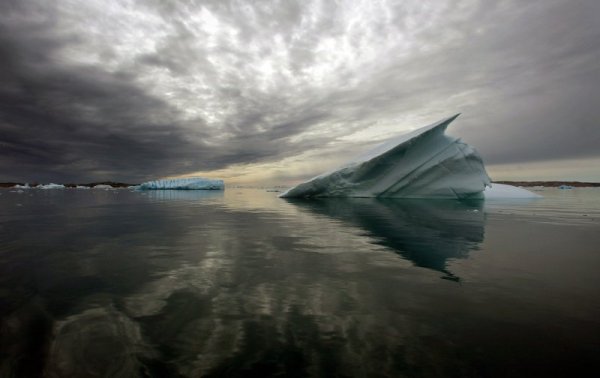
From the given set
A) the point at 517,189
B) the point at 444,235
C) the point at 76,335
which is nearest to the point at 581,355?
the point at 76,335

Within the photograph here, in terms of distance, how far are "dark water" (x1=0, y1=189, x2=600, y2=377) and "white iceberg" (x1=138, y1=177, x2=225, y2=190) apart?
4884cm

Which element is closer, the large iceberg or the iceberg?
the large iceberg

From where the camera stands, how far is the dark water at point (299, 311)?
1721mm

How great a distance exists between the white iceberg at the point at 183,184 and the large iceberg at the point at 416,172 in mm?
35935

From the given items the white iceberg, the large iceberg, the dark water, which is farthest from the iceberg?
the white iceberg

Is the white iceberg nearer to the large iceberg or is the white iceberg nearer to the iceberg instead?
the large iceberg

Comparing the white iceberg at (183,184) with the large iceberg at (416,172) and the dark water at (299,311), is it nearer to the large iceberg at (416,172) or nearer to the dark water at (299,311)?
the large iceberg at (416,172)

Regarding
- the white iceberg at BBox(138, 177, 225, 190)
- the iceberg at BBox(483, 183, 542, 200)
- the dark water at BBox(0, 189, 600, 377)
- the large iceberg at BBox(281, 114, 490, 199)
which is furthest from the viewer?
the white iceberg at BBox(138, 177, 225, 190)

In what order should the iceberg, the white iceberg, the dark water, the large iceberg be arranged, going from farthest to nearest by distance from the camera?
1. the white iceberg
2. the iceberg
3. the large iceberg
4. the dark water

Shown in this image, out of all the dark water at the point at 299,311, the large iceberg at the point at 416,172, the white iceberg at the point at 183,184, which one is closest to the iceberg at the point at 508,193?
the large iceberg at the point at 416,172

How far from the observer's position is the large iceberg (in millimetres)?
18109

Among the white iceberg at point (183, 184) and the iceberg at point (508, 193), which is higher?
the white iceberg at point (183, 184)

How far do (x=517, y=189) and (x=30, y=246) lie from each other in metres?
28.1

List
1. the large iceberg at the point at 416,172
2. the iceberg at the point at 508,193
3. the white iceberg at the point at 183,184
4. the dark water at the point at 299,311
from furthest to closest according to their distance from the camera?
the white iceberg at the point at 183,184 < the iceberg at the point at 508,193 < the large iceberg at the point at 416,172 < the dark water at the point at 299,311
